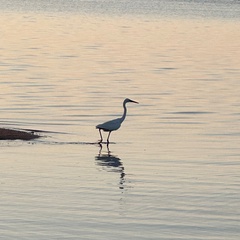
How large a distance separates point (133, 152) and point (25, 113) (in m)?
6.63

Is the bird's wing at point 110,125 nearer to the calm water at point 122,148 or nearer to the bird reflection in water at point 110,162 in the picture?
the calm water at point 122,148

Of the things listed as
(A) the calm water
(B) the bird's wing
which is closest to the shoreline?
(A) the calm water

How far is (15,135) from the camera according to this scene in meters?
21.6

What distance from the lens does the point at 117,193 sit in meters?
16.0

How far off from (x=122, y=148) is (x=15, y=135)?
225cm

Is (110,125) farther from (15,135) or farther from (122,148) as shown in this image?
(15,135)

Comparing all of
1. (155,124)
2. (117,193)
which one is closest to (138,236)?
(117,193)

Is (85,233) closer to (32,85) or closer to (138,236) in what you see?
(138,236)

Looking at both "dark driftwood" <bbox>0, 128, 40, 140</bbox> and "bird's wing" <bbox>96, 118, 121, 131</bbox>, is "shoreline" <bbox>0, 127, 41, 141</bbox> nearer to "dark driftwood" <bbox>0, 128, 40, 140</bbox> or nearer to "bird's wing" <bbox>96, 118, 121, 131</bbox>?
"dark driftwood" <bbox>0, 128, 40, 140</bbox>

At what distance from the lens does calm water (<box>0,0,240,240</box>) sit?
45.9ft

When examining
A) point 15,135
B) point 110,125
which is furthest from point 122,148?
point 15,135

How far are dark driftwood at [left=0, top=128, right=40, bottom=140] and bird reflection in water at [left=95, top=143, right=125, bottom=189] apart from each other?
1.72 meters

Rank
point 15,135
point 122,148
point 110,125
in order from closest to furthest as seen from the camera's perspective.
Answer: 1. point 122,148
2. point 15,135
3. point 110,125

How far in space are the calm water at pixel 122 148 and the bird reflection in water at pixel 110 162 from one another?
2cm
